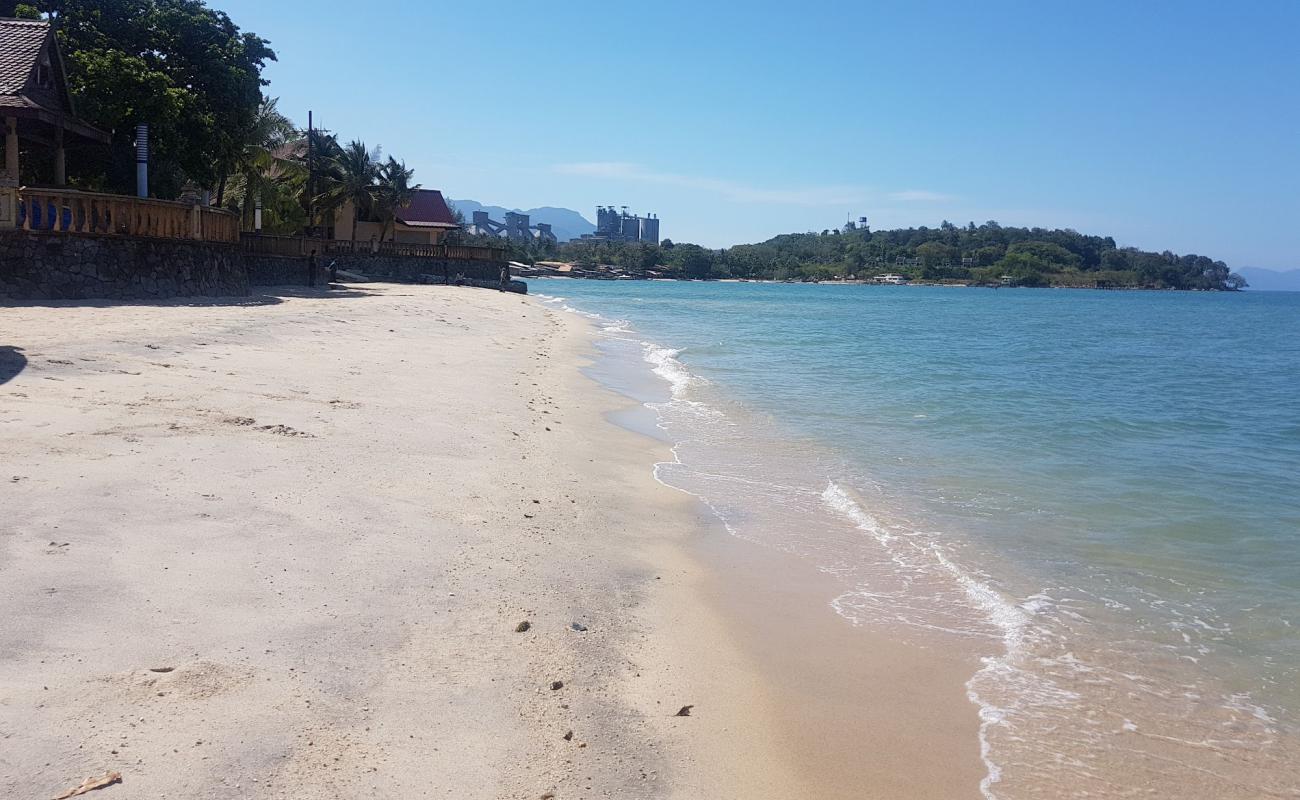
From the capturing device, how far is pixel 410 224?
203 ft

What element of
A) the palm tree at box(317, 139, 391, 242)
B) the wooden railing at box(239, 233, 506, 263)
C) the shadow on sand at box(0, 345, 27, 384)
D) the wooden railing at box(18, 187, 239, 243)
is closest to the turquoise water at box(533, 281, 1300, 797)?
the shadow on sand at box(0, 345, 27, 384)

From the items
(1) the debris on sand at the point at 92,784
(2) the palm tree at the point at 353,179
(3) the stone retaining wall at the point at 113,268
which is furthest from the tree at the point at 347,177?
(1) the debris on sand at the point at 92,784

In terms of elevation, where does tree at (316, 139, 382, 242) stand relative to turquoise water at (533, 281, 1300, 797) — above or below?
above

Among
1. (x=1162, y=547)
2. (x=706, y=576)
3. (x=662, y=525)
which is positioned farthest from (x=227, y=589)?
(x=1162, y=547)

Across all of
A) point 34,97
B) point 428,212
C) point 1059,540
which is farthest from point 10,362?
point 428,212

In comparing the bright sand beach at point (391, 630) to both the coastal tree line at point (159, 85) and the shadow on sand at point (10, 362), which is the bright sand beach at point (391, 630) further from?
the coastal tree line at point (159, 85)

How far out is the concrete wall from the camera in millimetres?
17078

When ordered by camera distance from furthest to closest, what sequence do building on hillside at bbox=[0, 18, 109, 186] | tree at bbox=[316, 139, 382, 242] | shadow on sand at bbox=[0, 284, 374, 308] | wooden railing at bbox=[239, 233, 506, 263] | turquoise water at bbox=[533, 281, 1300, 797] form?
1. tree at bbox=[316, 139, 382, 242]
2. wooden railing at bbox=[239, 233, 506, 263]
3. building on hillside at bbox=[0, 18, 109, 186]
4. shadow on sand at bbox=[0, 284, 374, 308]
5. turquoise water at bbox=[533, 281, 1300, 797]

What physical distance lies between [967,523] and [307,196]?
160 feet

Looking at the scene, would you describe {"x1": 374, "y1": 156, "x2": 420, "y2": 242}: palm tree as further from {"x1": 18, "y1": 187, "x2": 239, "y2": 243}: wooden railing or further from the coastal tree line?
{"x1": 18, "y1": 187, "x2": 239, "y2": 243}: wooden railing

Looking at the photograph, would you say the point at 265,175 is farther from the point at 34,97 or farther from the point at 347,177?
the point at 34,97

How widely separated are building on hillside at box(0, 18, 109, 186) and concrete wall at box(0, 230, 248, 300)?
1401 mm

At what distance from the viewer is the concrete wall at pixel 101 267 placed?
56.0 ft

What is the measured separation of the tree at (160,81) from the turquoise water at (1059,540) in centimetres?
1653
